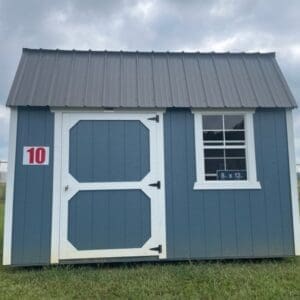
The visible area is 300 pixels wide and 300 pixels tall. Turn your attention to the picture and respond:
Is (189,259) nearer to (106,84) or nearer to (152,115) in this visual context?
(152,115)

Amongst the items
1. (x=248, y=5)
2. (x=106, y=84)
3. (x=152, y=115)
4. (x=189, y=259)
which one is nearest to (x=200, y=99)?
(x=152, y=115)

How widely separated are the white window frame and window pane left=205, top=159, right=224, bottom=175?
14cm

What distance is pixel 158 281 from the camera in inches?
148

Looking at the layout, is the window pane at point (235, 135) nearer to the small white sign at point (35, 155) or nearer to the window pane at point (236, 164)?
the window pane at point (236, 164)

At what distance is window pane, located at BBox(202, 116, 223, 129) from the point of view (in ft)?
16.0

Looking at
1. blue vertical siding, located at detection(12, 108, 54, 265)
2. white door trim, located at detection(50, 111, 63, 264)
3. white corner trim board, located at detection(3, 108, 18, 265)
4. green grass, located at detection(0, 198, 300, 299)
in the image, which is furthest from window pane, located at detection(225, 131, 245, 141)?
white corner trim board, located at detection(3, 108, 18, 265)

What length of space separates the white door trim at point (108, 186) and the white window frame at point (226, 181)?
567mm

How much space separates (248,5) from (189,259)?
20.9 feet

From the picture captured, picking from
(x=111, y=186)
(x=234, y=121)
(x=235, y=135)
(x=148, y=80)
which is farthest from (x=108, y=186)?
(x=234, y=121)

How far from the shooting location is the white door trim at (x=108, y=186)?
438cm

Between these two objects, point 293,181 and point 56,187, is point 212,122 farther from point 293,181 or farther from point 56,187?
point 56,187

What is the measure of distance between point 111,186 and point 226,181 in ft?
5.90

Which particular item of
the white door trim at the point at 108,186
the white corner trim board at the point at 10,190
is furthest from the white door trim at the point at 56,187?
the white corner trim board at the point at 10,190

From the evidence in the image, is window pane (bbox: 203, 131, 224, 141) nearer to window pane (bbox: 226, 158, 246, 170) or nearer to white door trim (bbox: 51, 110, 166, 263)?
window pane (bbox: 226, 158, 246, 170)
